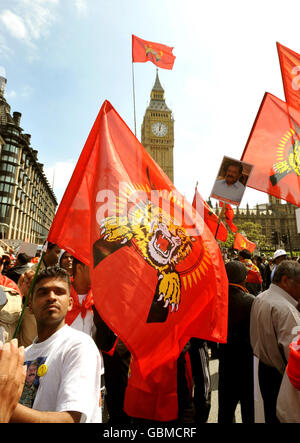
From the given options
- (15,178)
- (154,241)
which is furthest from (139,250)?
(15,178)

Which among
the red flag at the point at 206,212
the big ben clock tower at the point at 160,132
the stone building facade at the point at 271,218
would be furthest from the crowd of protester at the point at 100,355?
the stone building facade at the point at 271,218

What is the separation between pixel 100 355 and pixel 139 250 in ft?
3.34

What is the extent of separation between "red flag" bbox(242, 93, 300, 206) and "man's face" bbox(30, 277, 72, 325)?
2.55 meters

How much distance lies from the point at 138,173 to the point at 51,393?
78.4 inches

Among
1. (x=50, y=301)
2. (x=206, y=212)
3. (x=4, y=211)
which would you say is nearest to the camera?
(x=50, y=301)

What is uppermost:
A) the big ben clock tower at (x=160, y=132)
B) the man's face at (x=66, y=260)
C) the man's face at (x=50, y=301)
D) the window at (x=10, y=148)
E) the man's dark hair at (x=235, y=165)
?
the big ben clock tower at (x=160, y=132)

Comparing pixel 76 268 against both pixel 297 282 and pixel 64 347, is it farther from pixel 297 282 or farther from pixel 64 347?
pixel 297 282

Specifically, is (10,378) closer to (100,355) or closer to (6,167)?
(100,355)

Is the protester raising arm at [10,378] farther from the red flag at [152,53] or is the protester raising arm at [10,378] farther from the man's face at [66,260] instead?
the red flag at [152,53]

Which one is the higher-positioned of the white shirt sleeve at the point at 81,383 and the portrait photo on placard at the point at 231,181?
the portrait photo on placard at the point at 231,181

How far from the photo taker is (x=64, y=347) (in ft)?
5.00

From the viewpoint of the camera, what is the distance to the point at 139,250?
2.34 metres

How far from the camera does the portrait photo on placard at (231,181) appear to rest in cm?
349

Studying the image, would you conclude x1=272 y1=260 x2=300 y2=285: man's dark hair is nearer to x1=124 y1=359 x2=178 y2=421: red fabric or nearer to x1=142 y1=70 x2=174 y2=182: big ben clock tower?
x1=124 y1=359 x2=178 y2=421: red fabric
